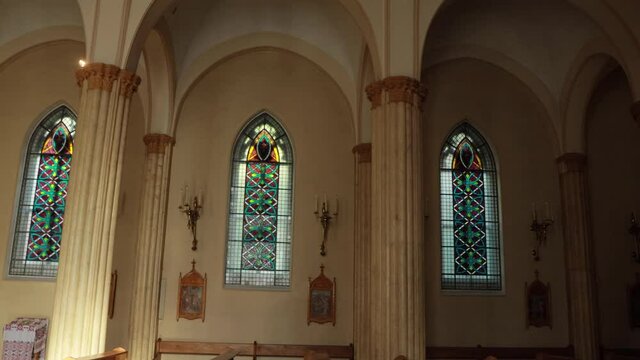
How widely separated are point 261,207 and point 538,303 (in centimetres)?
696

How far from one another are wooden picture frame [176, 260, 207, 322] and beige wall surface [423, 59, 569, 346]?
5240 millimetres

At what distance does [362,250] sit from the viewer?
13570 mm

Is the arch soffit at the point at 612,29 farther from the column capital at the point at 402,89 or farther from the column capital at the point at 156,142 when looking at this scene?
the column capital at the point at 156,142

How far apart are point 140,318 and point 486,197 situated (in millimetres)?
8655

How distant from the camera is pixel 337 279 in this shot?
1422 cm

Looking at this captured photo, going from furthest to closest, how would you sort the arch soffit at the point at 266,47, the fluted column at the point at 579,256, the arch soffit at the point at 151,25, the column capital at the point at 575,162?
the arch soffit at the point at 266,47 → the column capital at the point at 575,162 → the fluted column at the point at 579,256 → the arch soffit at the point at 151,25

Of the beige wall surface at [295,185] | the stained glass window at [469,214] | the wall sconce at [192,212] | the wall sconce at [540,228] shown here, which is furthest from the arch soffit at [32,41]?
the wall sconce at [540,228]

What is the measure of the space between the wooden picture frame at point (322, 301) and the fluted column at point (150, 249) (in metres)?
3.51

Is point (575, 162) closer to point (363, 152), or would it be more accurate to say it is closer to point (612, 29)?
point (612, 29)

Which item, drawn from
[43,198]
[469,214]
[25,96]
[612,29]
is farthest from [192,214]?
[612,29]

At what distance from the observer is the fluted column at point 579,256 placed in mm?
13453

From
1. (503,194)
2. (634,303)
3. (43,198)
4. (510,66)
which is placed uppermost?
(510,66)

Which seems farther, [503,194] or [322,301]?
[503,194]

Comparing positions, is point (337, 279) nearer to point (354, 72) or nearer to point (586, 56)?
point (354, 72)
